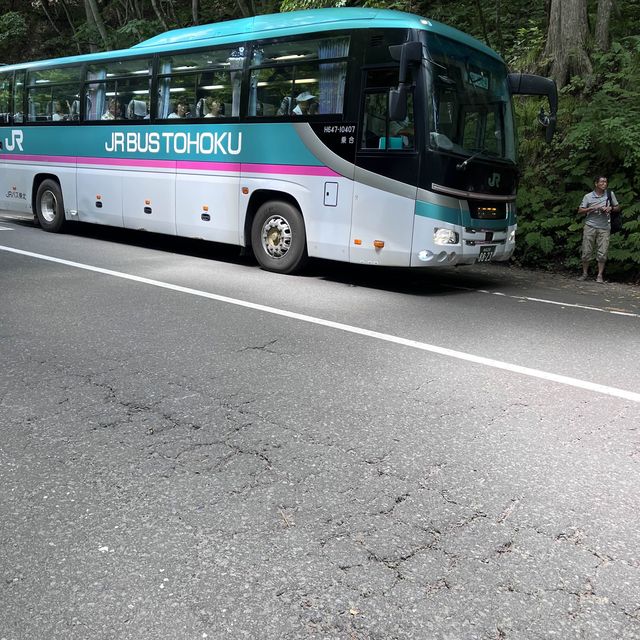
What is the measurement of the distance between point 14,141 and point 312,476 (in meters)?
14.0

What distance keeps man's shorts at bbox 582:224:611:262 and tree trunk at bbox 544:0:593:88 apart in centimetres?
431

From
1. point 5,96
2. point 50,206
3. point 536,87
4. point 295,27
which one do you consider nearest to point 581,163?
point 536,87

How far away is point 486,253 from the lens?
933 cm

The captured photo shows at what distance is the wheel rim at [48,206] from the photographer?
14.3 m

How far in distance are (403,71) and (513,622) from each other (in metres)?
7.01

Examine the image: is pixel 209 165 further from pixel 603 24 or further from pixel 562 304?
pixel 603 24

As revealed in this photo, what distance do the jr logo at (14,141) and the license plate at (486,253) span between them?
34.6 feet

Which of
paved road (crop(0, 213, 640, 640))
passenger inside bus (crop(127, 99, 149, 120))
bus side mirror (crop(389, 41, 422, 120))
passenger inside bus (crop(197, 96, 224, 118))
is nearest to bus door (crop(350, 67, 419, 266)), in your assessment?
bus side mirror (crop(389, 41, 422, 120))

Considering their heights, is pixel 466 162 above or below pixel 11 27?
below

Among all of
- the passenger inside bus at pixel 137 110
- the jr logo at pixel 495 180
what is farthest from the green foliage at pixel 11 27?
the jr logo at pixel 495 180

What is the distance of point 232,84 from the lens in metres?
10.5

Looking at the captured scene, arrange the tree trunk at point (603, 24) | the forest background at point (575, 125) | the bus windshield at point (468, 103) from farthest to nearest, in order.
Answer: the tree trunk at point (603, 24) → the forest background at point (575, 125) → the bus windshield at point (468, 103)

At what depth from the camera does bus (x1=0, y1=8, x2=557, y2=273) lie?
8680 millimetres

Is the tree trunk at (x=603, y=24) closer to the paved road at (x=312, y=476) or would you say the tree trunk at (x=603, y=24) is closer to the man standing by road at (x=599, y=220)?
the man standing by road at (x=599, y=220)
